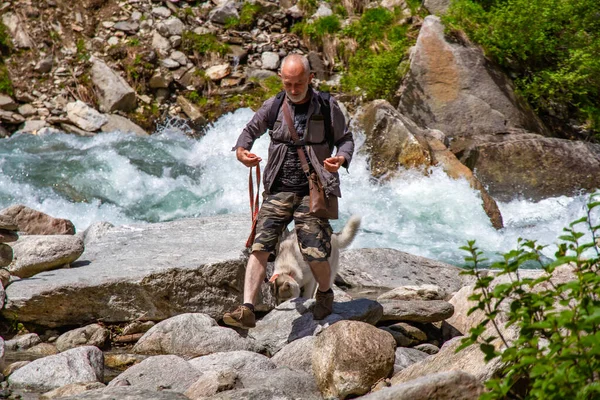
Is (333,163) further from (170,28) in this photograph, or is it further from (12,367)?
(170,28)

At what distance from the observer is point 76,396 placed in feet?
12.8

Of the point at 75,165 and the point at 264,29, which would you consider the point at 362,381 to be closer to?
the point at 75,165

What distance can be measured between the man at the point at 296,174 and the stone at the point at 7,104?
1180 cm

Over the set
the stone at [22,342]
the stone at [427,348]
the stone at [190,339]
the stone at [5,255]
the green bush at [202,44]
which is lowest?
the green bush at [202,44]

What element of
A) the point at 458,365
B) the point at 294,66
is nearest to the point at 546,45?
the point at 294,66

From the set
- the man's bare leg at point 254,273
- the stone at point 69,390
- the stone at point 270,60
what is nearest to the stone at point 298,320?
the man's bare leg at point 254,273

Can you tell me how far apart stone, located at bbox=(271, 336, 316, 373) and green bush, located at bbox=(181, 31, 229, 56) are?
1327 cm

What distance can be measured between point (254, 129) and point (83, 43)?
13.3 metres

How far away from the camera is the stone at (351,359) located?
4.40 metres

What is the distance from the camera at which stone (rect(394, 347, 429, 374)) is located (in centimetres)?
500

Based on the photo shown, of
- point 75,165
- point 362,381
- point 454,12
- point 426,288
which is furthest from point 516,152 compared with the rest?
point 362,381

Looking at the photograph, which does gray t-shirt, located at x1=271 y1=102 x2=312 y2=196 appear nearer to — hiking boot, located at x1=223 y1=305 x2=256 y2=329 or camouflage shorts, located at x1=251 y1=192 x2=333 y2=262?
camouflage shorts, located at x1=251 y1=192 x2=333 y2=262

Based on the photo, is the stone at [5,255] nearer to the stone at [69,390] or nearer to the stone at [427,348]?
the stone at [69,390]

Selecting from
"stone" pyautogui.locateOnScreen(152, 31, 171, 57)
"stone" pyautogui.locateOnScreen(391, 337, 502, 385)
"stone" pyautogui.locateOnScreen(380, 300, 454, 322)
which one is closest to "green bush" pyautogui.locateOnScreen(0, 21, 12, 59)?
"stone" pyautogui.locateOnScreen(152, 31, 171, 57)
